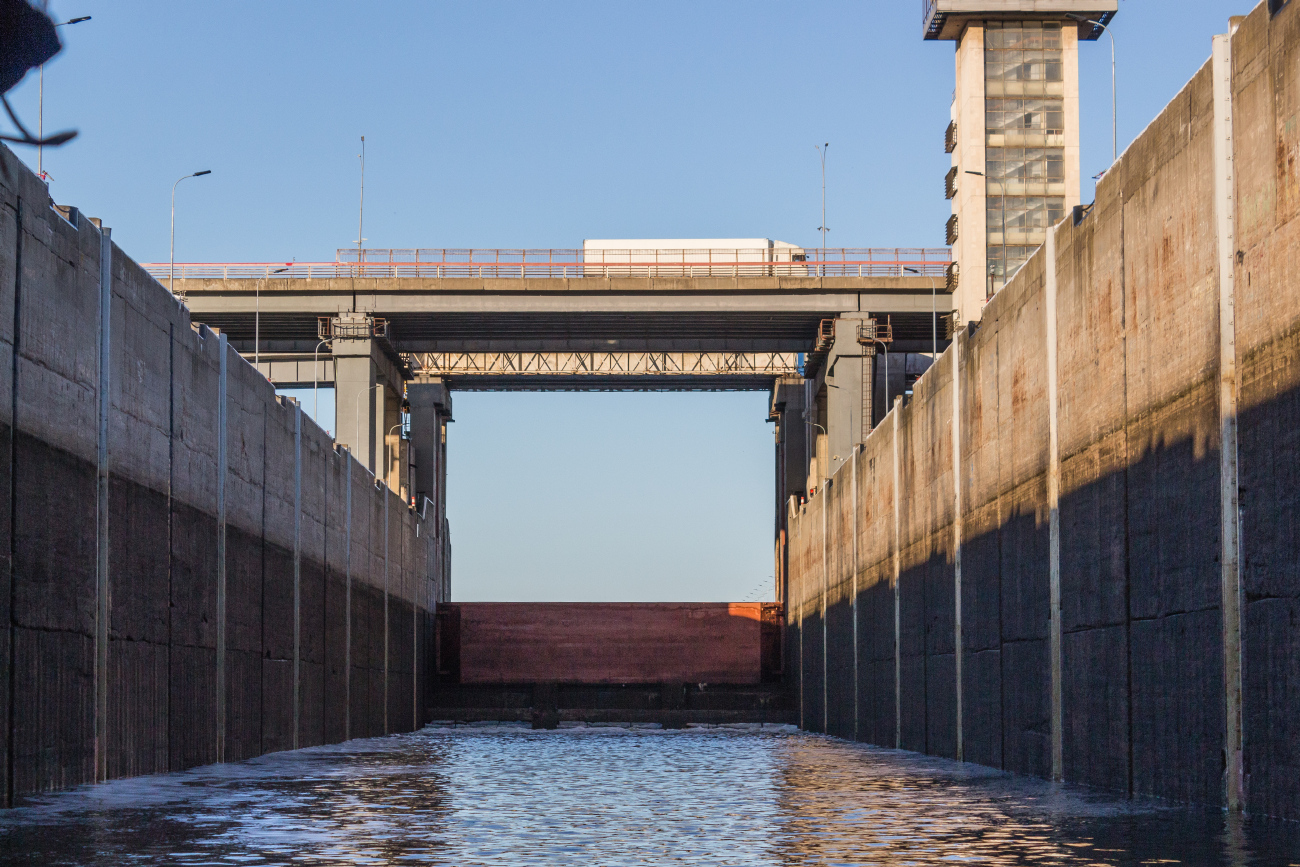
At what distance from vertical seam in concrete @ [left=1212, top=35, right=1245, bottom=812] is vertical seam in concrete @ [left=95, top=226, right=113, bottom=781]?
43.6ft

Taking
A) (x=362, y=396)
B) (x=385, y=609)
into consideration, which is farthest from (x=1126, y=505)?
(x=362, y=396)

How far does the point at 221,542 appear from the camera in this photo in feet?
90.5

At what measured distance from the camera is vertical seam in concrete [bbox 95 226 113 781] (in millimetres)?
20188

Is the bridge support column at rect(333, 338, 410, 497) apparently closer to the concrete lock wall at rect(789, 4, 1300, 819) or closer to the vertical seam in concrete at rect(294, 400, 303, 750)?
the vertical seam in concrete at rect(294, 400, 303, 750)

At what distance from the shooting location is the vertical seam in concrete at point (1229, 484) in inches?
567

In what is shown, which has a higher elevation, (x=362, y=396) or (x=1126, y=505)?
(x=362, y=396)

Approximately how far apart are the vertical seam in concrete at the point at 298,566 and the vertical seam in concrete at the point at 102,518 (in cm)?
1393

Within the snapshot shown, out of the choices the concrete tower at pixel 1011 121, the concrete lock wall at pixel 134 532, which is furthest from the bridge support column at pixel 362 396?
the concrete tower at pixel 1011 121

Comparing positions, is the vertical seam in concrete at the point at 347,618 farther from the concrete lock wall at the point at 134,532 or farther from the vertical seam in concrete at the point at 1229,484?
the vertical seam in concrete at the point at 1229,484

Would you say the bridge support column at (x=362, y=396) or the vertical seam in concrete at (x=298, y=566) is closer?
the vertical seam in concrete at (x=298, y=566)

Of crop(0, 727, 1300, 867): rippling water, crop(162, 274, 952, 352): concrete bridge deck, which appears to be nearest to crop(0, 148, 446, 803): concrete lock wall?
crop(0, 727, 1300, 867): rippling water

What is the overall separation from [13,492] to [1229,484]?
1222 centimetres

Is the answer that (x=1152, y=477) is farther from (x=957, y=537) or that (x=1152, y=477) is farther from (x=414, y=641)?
(x=414, y=641)

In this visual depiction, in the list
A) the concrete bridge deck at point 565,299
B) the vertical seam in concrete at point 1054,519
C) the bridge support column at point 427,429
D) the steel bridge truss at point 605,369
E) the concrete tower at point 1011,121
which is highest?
the concrete tower at point 1011,121
